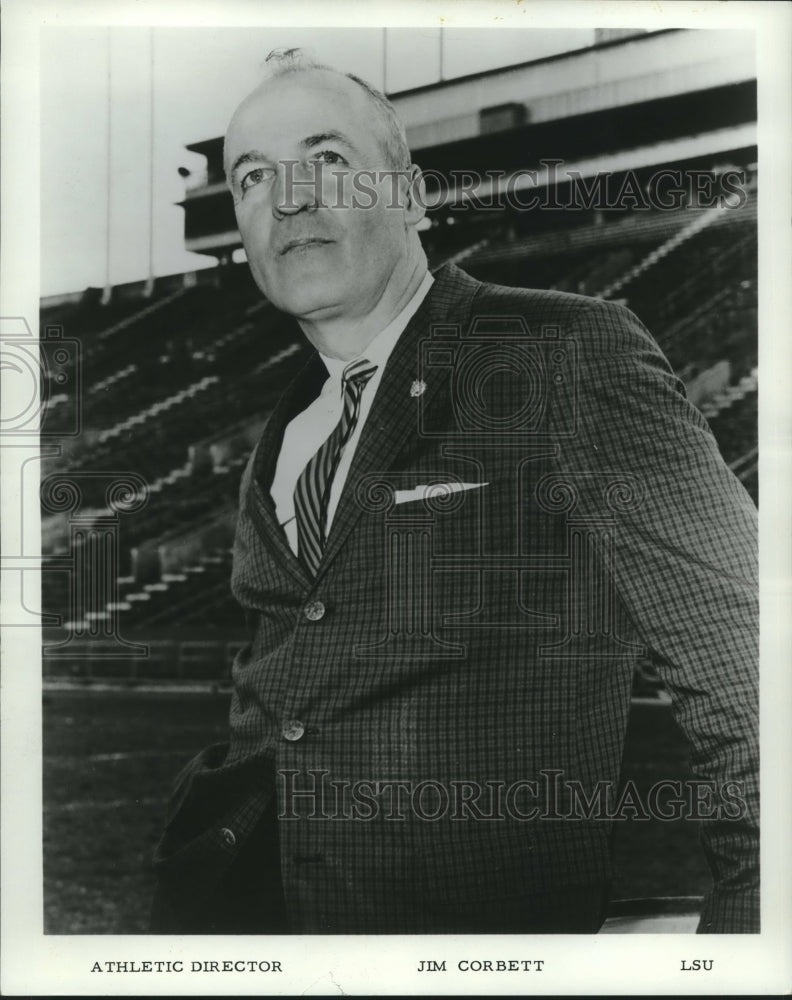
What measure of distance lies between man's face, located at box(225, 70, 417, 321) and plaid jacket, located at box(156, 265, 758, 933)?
20 cm

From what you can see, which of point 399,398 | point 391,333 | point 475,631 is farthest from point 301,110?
point 475,631

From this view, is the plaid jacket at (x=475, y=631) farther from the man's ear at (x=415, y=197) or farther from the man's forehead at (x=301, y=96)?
the man's forehead at (x=301, y=96)

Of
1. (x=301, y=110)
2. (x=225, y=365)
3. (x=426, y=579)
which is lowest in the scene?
(x=426, y=579)

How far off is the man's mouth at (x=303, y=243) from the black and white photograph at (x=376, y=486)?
2cm

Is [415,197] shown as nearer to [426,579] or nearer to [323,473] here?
[323,473]

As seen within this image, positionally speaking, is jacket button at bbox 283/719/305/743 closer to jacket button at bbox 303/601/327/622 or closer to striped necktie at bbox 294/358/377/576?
jacket button at bbox 303/601/327/622

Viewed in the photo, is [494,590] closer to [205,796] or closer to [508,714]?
[508,714]

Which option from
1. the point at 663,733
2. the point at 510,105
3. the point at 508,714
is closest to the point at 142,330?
the point at 510,105

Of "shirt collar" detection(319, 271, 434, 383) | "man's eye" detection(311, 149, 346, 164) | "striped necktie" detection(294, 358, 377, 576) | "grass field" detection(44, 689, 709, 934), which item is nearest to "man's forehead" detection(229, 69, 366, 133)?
"man's eye" detection(311, 149, 346, 164)

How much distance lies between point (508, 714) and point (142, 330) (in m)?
1.58

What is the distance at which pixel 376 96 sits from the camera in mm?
3195

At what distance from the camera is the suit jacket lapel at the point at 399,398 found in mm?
3027

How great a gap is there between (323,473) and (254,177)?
2.88ft

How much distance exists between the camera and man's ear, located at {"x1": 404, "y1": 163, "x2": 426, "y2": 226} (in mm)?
3191
